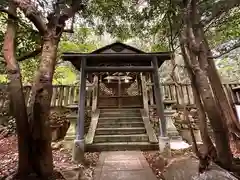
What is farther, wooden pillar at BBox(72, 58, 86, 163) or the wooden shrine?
the wooden shrine

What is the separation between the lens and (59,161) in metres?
4.32

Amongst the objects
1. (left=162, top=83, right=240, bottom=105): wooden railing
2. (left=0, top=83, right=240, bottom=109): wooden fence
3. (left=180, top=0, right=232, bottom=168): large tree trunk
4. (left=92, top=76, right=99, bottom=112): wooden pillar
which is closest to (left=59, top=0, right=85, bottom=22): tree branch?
(left=180, top=0, right=232, bottom=168): large tree trunk

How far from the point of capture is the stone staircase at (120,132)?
5418 millimetres

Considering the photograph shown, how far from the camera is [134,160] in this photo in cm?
438

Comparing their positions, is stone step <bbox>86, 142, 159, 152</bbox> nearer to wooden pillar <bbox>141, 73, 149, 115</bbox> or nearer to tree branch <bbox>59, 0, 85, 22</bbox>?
wooden pillar <bbox>141, 73, 149, 115</bbox>

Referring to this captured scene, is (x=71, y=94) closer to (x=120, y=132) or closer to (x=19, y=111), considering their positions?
(x=120, y=132)

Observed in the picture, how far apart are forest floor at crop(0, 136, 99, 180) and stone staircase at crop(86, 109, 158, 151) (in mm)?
631

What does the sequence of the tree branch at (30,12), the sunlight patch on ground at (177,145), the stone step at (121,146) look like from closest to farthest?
1. the tree branch at (30,12)
2. the sunlight patch on ground at (177,145)
3. the stone step at (121,146)

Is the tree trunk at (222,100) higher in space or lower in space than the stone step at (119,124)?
higher

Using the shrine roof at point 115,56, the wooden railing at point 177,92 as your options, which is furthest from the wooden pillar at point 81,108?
the wooden railing at point 177,92

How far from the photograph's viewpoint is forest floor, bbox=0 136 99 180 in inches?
134

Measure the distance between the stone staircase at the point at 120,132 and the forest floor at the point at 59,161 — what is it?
0.63 meters

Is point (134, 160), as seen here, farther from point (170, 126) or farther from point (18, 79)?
point (18, 79)

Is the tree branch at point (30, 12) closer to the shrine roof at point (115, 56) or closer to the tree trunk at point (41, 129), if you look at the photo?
the tree trunk at point (41, 129)
